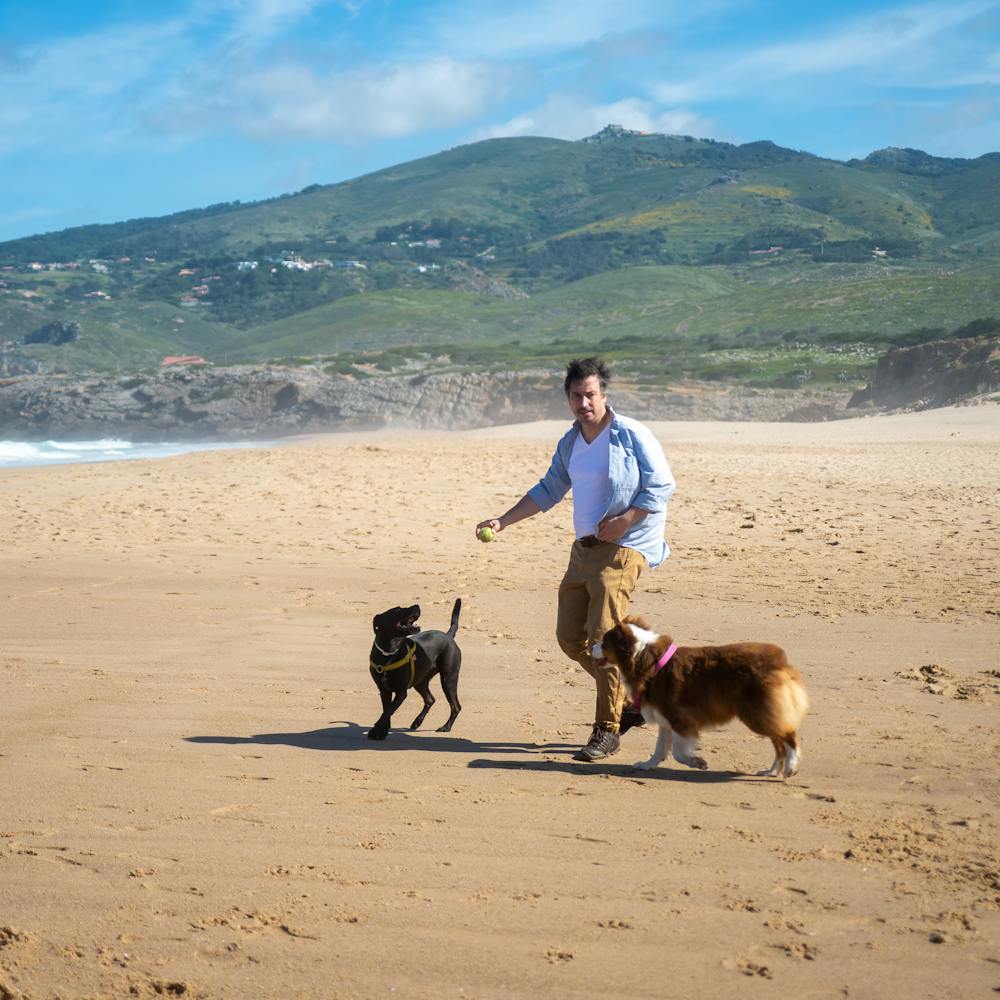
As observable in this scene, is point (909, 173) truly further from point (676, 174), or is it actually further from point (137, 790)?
point (137, 790)

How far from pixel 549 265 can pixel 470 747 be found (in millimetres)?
116705

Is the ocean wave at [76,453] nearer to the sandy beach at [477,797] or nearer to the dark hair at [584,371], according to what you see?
the sandy beach at [477,797]

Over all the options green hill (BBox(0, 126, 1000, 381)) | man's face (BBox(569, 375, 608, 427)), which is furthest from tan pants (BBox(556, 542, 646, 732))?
green hill (BBox(0, 126, 1000, 381))

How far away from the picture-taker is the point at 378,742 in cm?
600

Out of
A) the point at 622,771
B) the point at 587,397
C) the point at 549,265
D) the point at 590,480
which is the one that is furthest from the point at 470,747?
the point at 549,265

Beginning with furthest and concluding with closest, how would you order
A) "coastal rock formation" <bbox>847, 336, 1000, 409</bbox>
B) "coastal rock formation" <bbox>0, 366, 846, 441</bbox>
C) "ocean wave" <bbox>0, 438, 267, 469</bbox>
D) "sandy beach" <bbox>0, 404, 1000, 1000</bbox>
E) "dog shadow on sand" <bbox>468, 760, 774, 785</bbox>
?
"coastal rock formation" <bbox>0, 366, 846, 441</bbox>
"coastal rock formation" <bbox>847, 336, 1000, 409</bbox>
"ocean wave" <bbox>0, 438, 267, 469</bbox>
"dog shadow on sand" <bbox>468, 760, 774, 785</bbox>
"sandy beach" <bbox>0, 404, 1000, 1000</bbox>

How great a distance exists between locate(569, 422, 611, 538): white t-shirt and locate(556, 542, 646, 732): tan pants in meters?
0.12

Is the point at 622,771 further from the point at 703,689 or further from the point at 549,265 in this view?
the point at 549,265

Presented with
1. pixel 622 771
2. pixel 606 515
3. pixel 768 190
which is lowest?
pixel 622 771

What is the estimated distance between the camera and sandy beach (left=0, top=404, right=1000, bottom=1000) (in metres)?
3.51

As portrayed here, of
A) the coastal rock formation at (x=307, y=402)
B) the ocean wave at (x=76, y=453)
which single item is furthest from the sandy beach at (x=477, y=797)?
the coastal rock formation at (x=307, y=402)

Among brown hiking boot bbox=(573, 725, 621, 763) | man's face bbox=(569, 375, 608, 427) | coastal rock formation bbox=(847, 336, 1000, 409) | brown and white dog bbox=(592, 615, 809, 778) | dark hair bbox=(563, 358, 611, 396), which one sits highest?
coastal rock formation bbox=(847, 336, 1000, 409)

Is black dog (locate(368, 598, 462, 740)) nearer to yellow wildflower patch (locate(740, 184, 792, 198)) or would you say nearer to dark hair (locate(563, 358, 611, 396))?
dark hair (locate(563, 358, 611, 396))

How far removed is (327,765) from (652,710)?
1.48 metres
